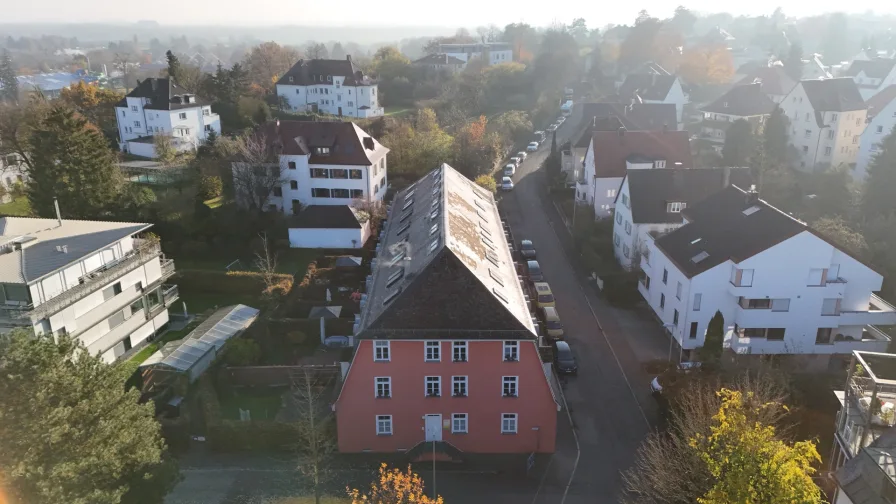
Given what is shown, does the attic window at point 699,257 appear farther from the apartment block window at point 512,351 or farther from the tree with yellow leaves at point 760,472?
the tree with yellow leaves at point 760,472

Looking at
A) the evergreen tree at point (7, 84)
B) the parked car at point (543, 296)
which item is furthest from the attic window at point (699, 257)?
the evergreen tree at point (7, 84)

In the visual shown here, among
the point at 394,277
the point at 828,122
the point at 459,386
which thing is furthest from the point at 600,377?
the point at 828,122

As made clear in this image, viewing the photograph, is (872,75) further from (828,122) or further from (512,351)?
(512,351)

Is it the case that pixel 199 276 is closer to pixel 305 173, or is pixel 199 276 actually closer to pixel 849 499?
pixel 305 173

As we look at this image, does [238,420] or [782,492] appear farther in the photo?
[238,420]

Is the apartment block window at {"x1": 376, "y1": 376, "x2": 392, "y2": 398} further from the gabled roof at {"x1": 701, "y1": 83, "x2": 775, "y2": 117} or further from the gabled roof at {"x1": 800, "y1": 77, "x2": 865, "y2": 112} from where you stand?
the gabled roof at {"x1": 701, "y1": 83, "x2": 775, "y2": 117}

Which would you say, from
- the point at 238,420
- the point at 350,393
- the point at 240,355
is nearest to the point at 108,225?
the point at 240,355

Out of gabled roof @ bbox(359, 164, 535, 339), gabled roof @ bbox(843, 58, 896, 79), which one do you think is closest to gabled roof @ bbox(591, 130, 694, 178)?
gabled roof @ bbox(359, 164, 535, 339)
